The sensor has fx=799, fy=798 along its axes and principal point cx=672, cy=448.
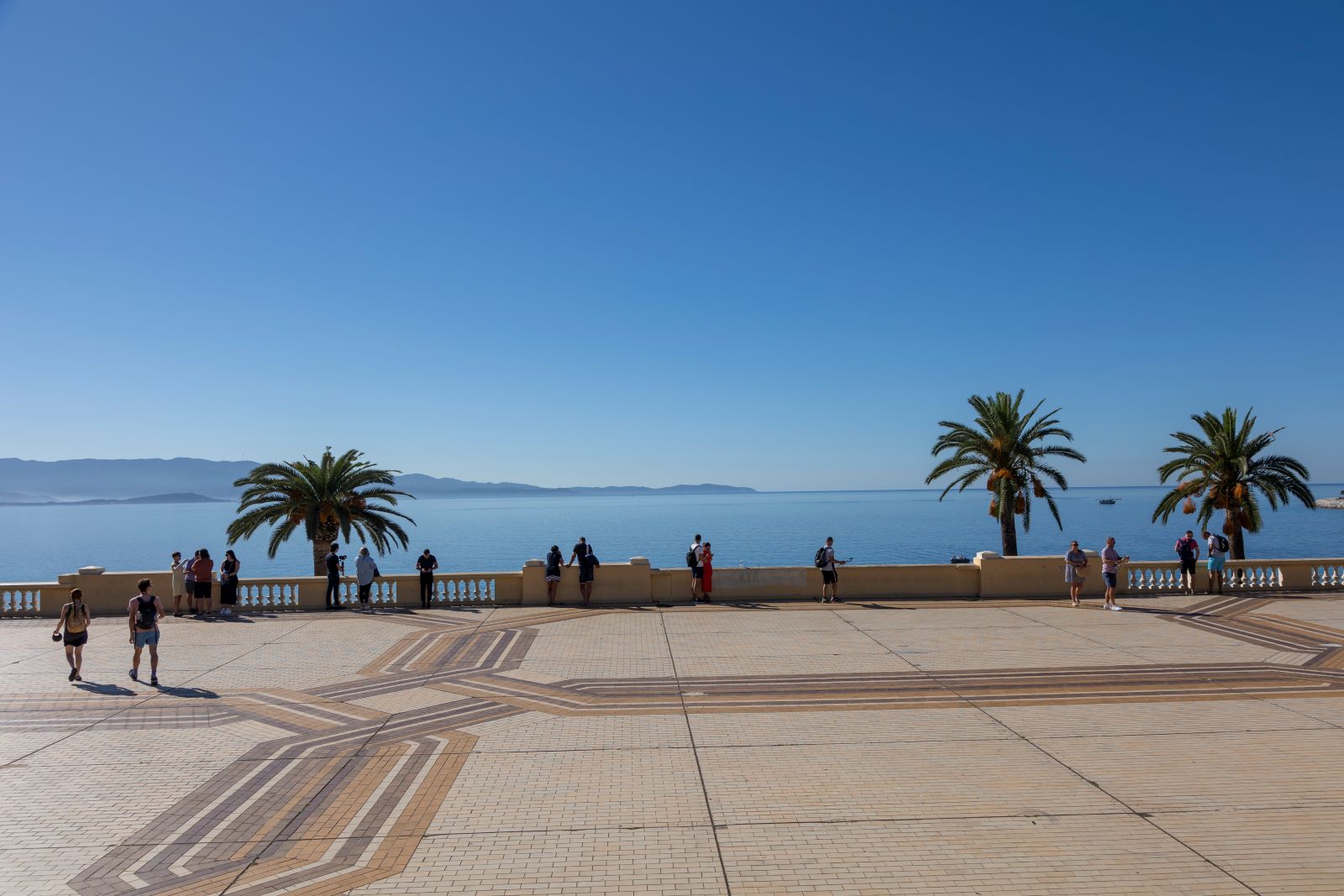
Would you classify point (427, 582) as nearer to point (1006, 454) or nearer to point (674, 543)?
point (1006, 454)

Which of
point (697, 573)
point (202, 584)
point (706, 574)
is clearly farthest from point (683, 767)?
point (202, 584)

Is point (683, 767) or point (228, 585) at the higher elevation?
point (228, 585)

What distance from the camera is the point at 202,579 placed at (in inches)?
765

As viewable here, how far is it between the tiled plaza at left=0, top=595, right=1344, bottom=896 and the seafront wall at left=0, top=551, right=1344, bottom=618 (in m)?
4.91

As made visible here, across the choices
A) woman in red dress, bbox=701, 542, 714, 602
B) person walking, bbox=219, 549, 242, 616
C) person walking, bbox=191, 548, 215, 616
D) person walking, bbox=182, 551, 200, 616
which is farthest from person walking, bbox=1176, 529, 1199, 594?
person walking, bbox=182, 551, 200, 616

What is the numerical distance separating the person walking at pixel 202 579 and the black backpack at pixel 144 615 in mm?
7012

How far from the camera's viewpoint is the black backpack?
41.7 feet

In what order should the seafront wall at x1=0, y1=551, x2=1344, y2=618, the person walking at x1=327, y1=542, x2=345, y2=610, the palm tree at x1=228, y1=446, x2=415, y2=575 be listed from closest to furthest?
the person walking at x1=327, y1=542, x2=345, y2=610, the seafront wall at x1=0, y1=551, x2=1344, y2=618, the palm tree at x1=228, y1=446, x2=415, y2=575

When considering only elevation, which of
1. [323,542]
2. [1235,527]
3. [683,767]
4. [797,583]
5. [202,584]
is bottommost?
[683,767]

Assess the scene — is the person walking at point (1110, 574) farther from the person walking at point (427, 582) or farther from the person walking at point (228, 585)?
the person walking at point (228, 585)

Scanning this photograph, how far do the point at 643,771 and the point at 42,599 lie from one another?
18693 mm

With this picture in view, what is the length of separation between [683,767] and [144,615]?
30.8ft

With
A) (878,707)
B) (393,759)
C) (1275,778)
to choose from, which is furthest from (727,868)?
(1275,778)

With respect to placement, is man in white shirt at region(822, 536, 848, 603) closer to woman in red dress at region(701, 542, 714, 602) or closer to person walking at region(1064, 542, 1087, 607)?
woman in red dress at region(701, 542, 714, 602)
